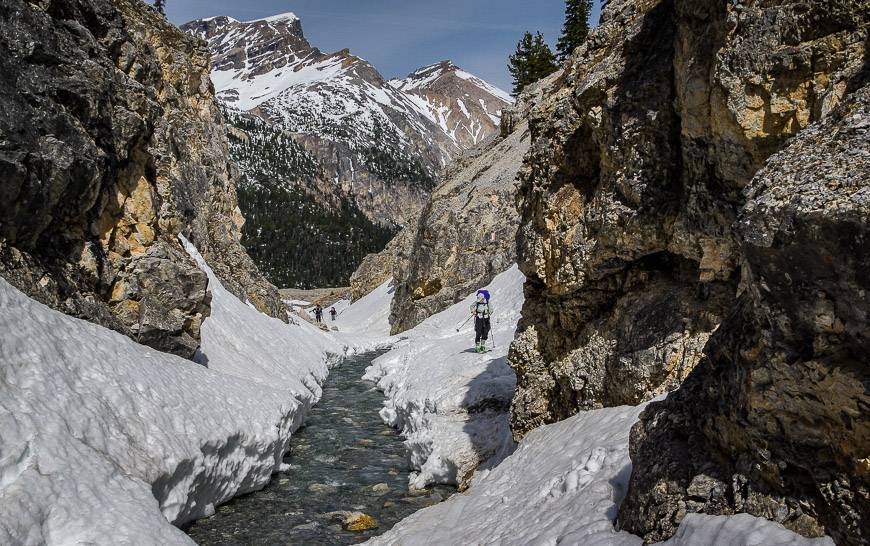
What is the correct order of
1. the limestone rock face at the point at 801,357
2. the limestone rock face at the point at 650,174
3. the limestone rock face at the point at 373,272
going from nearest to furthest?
the limestone rock face at the point at 801,357 → the limestone rock face at the point at 650,174 → the limestone rock face at the point at 373,272

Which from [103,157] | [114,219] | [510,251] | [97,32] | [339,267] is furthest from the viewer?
[339,267]

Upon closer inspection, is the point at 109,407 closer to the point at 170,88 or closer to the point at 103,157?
the point at 103,157

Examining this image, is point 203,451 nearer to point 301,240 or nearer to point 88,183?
point 88,183

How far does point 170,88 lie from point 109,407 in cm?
3466

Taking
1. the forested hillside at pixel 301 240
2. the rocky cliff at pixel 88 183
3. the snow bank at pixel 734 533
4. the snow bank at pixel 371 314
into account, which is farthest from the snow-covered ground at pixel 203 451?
the forested hillside at pixel 301 240

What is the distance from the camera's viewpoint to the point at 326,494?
1411 cm

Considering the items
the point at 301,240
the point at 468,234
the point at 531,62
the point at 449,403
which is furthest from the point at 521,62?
the point at 301,240

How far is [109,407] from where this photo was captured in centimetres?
1123

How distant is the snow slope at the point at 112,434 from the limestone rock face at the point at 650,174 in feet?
23.4

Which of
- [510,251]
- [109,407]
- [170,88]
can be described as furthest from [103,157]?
[510,251]

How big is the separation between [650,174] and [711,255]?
6.17 ft

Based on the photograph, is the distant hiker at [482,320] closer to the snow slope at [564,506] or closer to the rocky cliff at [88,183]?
the rocky cliff at [88,183]

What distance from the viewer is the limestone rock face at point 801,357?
13.6 feet

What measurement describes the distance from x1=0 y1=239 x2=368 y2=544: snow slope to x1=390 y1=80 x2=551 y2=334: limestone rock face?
28.6 metres
